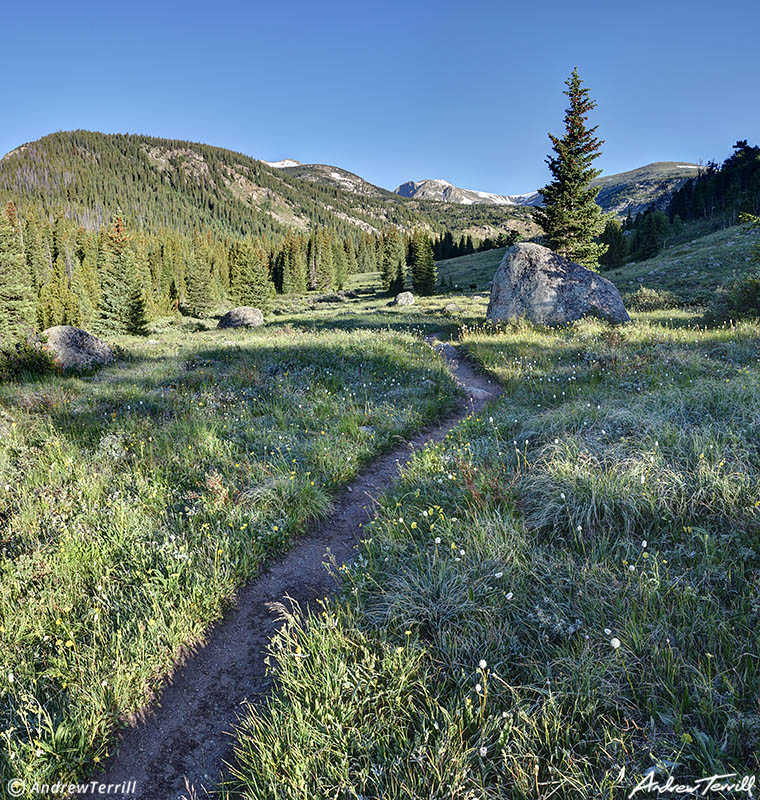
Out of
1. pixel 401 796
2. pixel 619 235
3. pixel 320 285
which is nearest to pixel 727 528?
pixel 401 796

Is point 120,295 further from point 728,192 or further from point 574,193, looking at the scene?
point 728,192

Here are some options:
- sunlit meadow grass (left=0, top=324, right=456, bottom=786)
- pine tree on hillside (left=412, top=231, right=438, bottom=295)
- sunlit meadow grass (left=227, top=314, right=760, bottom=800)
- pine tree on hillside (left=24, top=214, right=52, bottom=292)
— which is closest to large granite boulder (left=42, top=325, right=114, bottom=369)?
sunlit meadow grass (left=0, top=324, right=456, bottom=786)

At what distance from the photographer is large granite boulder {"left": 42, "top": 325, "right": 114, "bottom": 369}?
1448 centimetres

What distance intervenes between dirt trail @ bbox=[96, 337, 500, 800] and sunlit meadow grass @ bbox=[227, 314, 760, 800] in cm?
34

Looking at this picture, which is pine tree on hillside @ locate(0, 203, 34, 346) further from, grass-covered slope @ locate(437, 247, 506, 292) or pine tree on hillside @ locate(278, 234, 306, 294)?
pine tree on hillside @ locate(278, 234, 306, 294)

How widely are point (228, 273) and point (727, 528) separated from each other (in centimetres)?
8927

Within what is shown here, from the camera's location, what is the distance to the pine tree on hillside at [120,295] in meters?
40.3

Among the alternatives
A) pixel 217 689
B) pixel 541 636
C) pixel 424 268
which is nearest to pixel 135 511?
pixel 217 689

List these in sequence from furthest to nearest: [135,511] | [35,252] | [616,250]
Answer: [35,252], [616,250], [135,511]

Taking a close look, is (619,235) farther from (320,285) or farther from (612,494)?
(612,494)

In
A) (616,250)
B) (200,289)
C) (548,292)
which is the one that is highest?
(616,250)

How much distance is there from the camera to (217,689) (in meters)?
3.14

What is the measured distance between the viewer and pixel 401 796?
2.16 m

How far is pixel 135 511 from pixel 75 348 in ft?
44.8
